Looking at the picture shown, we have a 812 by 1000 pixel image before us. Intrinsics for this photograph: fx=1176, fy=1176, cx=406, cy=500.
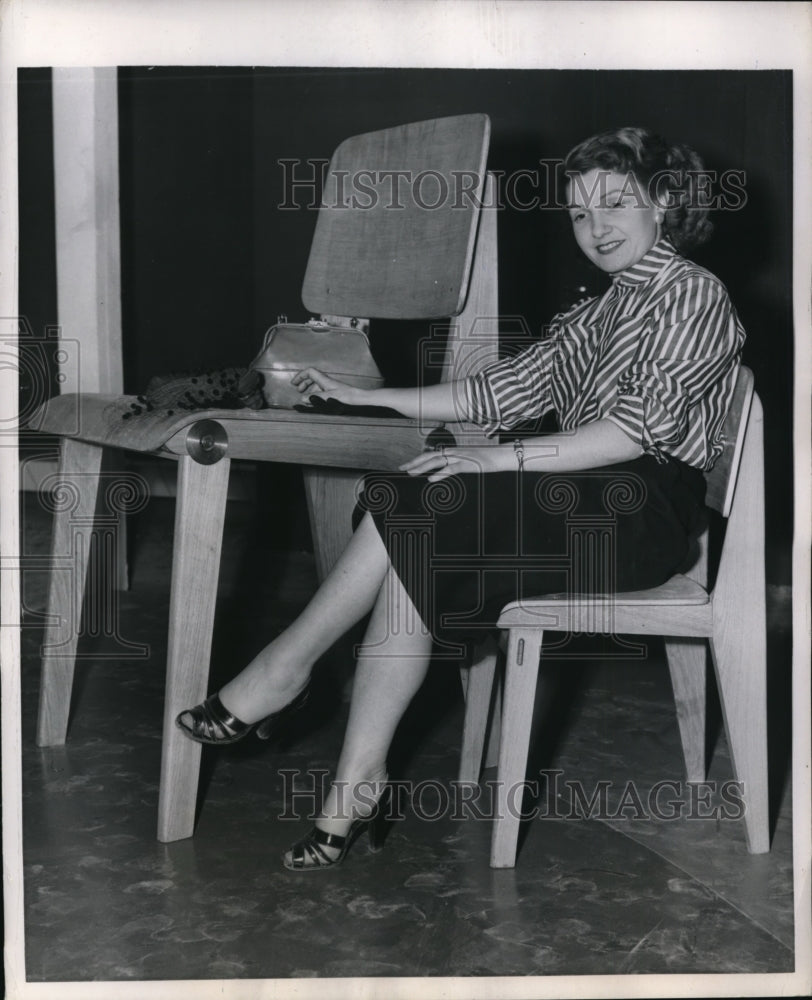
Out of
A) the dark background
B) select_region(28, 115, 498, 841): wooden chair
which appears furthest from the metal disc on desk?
the dark background

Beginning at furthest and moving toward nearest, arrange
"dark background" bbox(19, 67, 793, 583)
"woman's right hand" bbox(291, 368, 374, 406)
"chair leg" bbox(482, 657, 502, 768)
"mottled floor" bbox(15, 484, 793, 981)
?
1. "dark background" bbox(19, 67, 793, 583)
2. "chair leg" bbox(482, 657, 502, 768)
3. "woman's right hand" bbox(291, 368, 374, 406)
4. "mottled floor" bbox(15, 484, 793, 981)

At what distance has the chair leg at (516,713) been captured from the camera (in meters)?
1.64

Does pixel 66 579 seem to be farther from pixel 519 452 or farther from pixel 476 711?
pixel 519 452

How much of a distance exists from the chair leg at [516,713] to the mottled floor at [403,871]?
0.12m

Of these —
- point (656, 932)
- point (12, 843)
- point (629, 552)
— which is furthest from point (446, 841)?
point (12, 843)

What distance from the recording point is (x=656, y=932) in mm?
1482

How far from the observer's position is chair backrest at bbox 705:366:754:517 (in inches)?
66.5

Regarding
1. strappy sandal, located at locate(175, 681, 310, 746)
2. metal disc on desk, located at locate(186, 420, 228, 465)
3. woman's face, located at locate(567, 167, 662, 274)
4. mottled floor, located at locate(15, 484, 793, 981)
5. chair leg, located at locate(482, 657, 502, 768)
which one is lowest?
mottled floor, located at locate(15, 484, 793, 981)

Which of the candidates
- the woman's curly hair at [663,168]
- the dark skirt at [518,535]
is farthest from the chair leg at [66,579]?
the woman's curly hair at [663,168]

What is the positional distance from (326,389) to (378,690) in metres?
0.54

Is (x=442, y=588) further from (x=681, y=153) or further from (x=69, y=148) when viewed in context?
(x=69, y=148)

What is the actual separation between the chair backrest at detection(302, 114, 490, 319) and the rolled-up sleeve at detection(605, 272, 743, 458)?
0.39 metres

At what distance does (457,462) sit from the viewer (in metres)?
1.67
